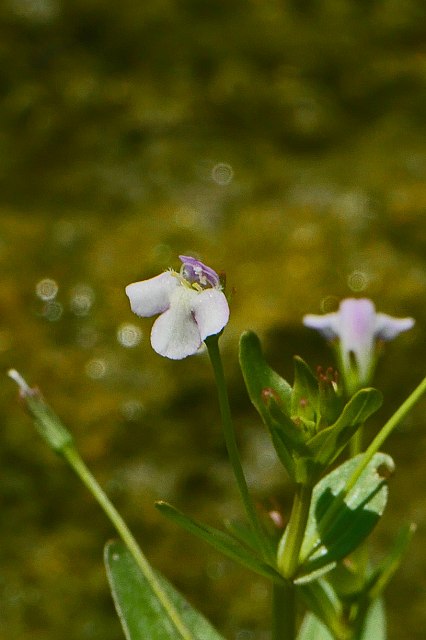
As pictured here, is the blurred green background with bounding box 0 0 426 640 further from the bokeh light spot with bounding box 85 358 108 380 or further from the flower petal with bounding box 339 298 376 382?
the flower petal with bounding box 339 298 376 382

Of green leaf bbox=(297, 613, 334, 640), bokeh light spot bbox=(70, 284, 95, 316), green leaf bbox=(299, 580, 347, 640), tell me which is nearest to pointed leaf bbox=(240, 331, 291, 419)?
green leaf bbox=(299, 580, 347, 640)

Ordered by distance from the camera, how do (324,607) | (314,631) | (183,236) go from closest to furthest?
(324,607), (314,631), (183,236)

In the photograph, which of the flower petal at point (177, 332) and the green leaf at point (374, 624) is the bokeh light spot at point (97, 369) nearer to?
the green leaf at point (374, 624)

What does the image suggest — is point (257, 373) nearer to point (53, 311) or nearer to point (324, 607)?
point (324, 607)

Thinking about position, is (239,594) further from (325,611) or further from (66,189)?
(66,189)

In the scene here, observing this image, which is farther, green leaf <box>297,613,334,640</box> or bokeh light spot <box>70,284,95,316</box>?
bokeh light spot <box>70,284,95,316</box>

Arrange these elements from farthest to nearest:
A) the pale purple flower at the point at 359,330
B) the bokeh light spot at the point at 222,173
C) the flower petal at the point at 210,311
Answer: the bokeh light spot at the point at 222,173 < the pale purple flower at the point at 359,330 < the flower petal at the point at 210,311

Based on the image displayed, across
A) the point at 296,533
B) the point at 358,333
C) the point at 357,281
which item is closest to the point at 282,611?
the point at 296,533

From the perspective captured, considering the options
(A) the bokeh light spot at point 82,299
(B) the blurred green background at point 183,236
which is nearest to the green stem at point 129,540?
(B) the blurred green background at point 183,236
